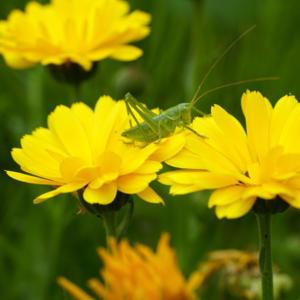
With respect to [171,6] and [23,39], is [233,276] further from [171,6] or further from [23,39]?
[171,6]

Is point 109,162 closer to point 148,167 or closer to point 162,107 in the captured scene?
point 148,167

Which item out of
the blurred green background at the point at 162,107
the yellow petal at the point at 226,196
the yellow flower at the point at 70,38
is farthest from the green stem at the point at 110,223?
the yellow flower at the point at 70,38

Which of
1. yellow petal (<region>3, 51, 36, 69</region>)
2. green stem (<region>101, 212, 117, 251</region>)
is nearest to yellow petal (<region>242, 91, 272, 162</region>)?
green stem (<region>101, 212, 117, 251</region>)

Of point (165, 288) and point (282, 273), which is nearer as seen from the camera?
point (165, 288)

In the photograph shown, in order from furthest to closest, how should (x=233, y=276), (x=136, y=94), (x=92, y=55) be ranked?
(x=136, y=94) < (x=92, y=55) < (x=233, y=276)

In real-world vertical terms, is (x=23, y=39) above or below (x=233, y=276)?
above

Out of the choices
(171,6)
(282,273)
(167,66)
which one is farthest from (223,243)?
(171,6)

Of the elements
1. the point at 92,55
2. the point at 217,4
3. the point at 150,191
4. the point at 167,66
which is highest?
the point at 217,4

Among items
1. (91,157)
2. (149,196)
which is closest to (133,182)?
(149,196)
